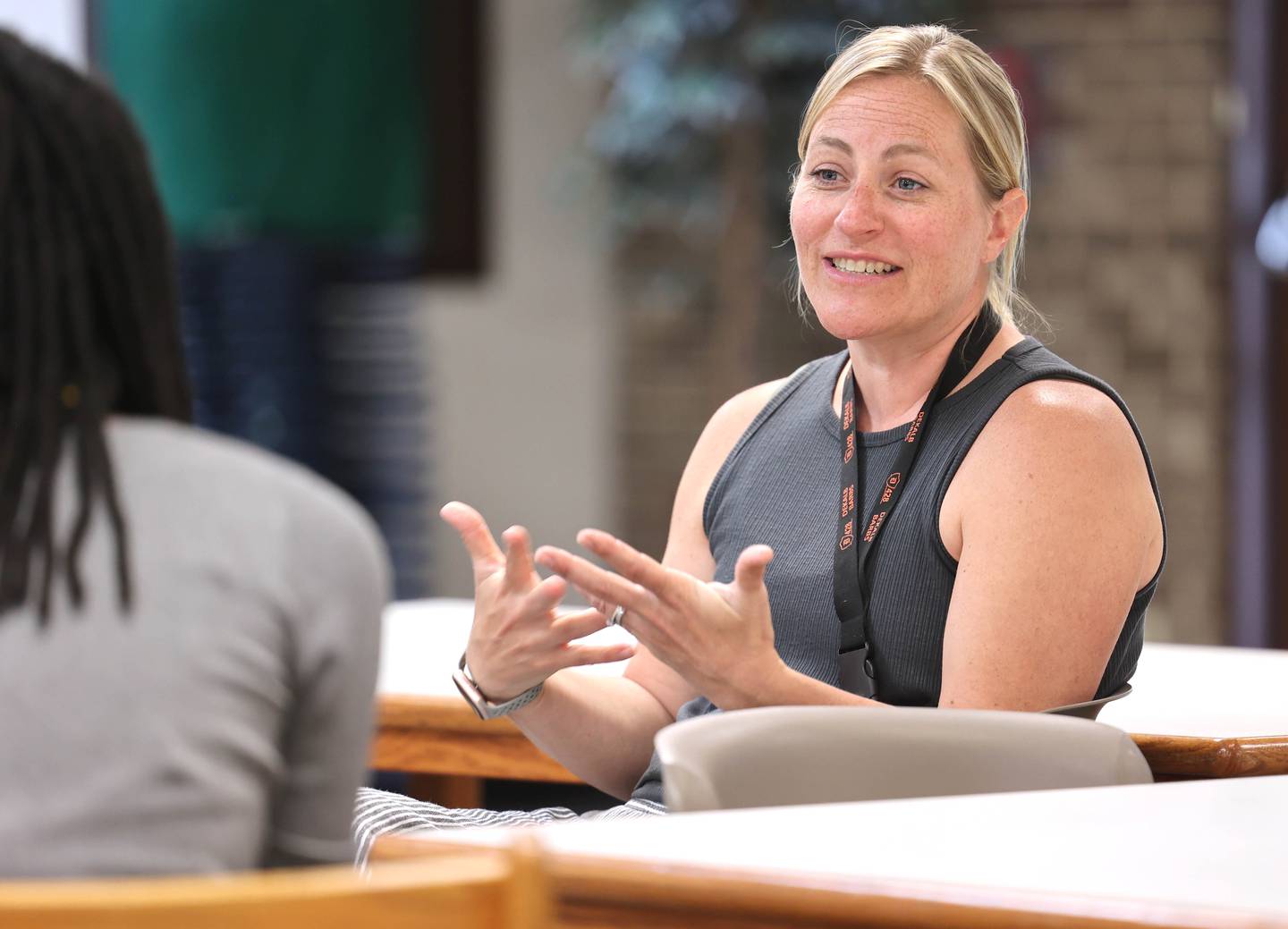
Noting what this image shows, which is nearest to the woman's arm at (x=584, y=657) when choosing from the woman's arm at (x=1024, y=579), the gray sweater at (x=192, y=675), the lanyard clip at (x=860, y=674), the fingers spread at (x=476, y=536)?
the fingers spread at (x=476, y=536)

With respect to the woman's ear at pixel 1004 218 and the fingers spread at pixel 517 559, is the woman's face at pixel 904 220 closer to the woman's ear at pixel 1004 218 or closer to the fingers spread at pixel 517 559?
the woman's ear at pixel 1004 218

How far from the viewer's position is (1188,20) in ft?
15.0

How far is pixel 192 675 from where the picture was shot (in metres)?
0.97

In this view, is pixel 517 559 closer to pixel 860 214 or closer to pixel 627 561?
pixel 627 561

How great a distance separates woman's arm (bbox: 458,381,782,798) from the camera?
162 centimetres

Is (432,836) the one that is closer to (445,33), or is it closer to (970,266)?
(970,266)

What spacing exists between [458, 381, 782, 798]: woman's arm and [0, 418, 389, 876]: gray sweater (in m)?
0.45

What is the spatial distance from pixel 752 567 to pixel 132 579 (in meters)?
0.59

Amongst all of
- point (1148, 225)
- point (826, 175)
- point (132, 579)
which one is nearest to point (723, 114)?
point (1148, 225)

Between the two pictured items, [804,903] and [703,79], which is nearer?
[804,903]

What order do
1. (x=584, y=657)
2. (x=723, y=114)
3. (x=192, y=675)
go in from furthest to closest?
(x=723, y=114) < (x=584, y=657) < (x=192, y=675)

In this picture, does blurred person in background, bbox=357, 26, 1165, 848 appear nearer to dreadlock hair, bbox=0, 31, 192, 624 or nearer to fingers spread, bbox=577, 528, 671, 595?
fingers spread, bbox=577, 528, 671, 595

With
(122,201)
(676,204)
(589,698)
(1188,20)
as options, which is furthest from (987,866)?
(1188,20)

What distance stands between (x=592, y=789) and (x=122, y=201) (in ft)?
Answer: 4.77
